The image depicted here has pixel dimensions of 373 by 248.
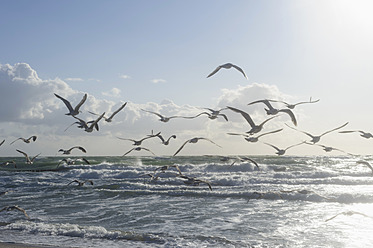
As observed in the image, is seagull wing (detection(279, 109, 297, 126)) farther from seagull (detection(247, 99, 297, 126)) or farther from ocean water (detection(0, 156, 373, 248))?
ocean water (detection(0, 156, 373, 248))

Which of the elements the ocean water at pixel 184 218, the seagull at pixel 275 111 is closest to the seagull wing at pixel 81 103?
the ocean water at pixel 184 218

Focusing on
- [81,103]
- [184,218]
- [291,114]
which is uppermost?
[81,103]

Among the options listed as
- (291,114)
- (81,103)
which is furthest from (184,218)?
(291,114)

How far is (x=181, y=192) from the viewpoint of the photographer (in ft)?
71.3

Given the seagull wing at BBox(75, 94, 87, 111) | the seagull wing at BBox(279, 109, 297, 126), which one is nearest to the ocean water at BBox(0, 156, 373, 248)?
the seagull wing at BBox(279, 109, 297, 126)

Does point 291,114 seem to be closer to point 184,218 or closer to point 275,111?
point 275,111

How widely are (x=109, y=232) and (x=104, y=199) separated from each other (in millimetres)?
8695

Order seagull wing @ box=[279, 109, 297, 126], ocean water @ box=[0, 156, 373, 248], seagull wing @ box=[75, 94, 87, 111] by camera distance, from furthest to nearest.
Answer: ocean water @ box=[0, 156, 373, 248]
seagull wing @ box=[75, 94, 87, 111]
seagull wing @ box=[279, 109, 297, 126]

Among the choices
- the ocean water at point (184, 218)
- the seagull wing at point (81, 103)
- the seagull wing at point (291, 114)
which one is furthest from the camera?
the ocean water at point (184, 218)

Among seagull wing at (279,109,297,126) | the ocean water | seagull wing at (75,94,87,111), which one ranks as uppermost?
seagull wing at (75,94,87,111)

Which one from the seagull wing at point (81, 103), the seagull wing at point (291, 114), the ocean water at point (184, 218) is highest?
the seagull wing at point (81, 103)

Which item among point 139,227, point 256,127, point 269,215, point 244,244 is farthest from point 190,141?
point 269,215

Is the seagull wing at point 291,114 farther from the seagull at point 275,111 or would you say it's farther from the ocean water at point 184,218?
the ocean water at point 184,218

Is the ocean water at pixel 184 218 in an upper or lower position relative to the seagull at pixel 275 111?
lower
